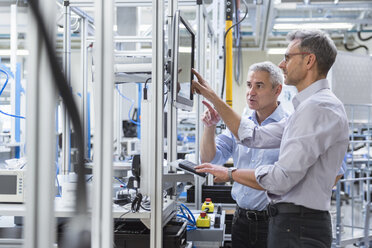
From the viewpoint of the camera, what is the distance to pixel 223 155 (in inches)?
88.8

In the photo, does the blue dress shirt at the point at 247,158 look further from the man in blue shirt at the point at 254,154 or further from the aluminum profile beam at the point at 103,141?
the aluminum profile beam at the point at 103,141

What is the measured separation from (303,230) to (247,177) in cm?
28

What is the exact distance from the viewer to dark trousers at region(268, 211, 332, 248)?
1.49 m

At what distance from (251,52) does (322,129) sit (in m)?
10.1

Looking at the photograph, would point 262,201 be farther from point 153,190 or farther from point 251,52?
point 251,52

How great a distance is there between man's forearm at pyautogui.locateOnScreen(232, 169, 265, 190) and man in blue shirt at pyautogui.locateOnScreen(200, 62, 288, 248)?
417 mm

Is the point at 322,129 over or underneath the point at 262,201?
over

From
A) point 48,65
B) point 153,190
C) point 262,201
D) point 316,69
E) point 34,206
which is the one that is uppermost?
point 316,69

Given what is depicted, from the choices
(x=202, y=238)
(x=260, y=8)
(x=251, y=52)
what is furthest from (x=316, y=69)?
(x=251, y=52)

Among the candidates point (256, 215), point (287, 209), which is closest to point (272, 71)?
point (256, 215)

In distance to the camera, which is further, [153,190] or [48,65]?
[153,190]

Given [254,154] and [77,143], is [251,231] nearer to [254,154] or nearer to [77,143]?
[254,154]

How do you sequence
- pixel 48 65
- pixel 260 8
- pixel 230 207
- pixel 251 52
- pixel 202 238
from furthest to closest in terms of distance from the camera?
pixel 251 52
pixel 260 8
pixel 230 207
pixel 202 238
pixel 48 65

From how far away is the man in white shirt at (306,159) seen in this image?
1.44 meters
